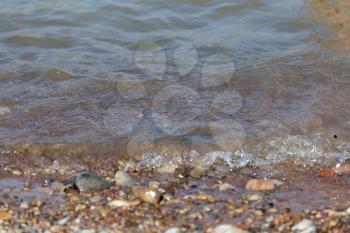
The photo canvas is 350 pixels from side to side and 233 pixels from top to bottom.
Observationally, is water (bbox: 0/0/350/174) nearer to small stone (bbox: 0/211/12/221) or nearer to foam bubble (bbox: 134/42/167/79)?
foam bubble (bbox: 134/42/167/79)

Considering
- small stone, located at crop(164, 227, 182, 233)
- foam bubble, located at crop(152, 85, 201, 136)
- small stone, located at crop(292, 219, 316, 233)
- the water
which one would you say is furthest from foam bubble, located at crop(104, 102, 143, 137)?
small stone, located at crop(292, 219, 316, 233)

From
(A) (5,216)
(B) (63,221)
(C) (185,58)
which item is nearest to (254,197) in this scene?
(B) (63,221)

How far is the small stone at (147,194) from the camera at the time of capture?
4613mm

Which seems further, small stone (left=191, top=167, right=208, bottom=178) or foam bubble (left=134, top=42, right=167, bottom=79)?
foam bubble (left=134, top=42, right=167, bottom=79)

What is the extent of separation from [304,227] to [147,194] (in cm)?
115

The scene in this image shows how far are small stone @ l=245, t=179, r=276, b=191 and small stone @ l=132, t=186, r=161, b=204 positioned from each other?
0.69 metres

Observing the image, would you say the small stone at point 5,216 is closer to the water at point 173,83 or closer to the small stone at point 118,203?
the small stone at point 118,203

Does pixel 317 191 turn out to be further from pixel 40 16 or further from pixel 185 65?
pixel 40 16

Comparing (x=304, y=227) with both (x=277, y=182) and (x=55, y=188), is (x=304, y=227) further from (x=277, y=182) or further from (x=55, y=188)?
(x=55, y=188)

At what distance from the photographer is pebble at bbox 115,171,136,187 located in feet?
16.0

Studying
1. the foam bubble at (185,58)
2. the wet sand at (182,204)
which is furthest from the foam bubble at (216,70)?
the wet sand at (182,204)

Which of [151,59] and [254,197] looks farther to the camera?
[151,59]

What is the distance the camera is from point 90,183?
189 inches

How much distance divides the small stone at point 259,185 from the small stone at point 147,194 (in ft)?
2.26
